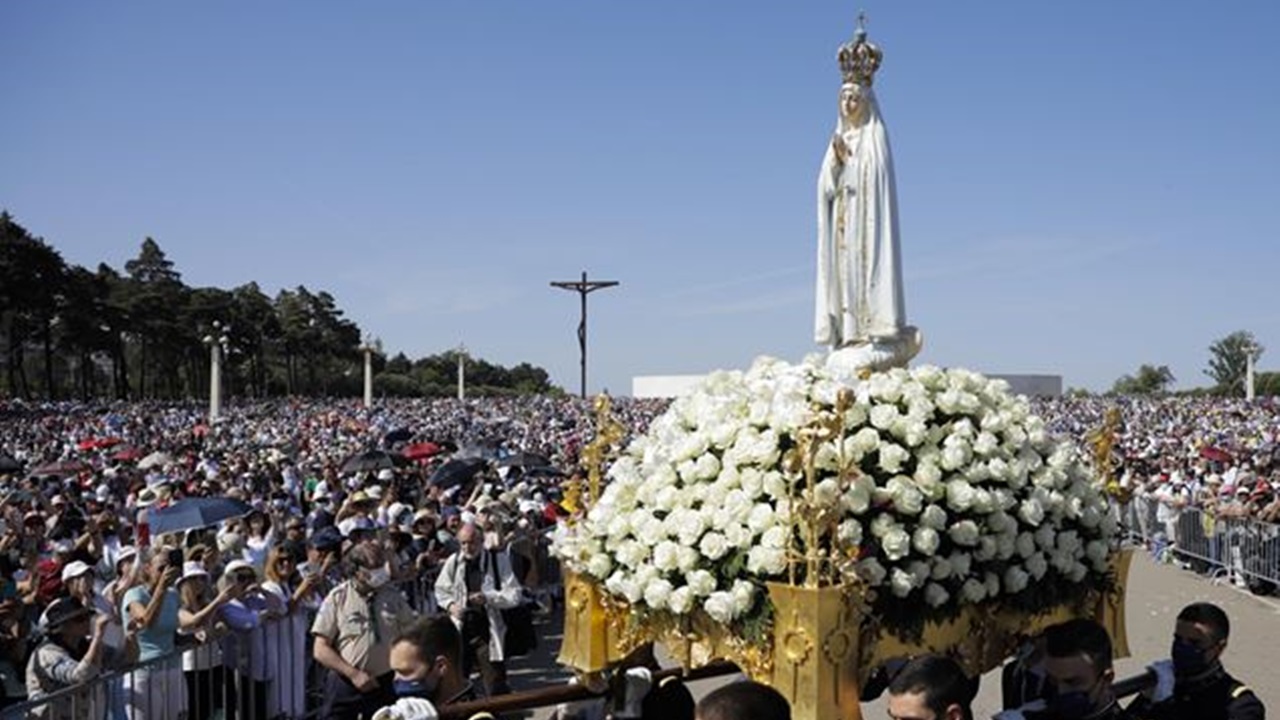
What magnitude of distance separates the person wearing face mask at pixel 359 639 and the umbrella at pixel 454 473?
449 inches

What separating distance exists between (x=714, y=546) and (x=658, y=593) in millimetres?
263

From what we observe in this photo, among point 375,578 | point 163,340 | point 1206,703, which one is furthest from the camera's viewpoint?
point 163,340

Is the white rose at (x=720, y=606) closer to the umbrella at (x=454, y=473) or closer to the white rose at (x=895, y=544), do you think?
the white rose at (x=895, y=544)

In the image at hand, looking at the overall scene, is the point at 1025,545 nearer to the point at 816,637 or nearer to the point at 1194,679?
the point at 816,637

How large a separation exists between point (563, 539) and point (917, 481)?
146 cm

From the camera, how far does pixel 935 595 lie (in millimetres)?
3537

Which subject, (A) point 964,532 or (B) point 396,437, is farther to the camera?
(B) point 396,437

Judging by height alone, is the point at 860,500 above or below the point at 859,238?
below

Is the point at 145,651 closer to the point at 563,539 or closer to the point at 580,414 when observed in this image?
the point at 563,539

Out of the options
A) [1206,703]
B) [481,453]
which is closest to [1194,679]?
[1206,703]

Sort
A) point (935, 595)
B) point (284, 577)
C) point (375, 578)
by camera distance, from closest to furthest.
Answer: point (935, 595), point (375, 578), point (284, 577)

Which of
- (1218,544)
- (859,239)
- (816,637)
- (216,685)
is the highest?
(859,239)

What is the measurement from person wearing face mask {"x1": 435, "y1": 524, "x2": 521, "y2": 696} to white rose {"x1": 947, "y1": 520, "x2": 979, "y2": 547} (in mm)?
6961

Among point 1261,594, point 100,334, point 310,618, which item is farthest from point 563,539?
point 100,334
